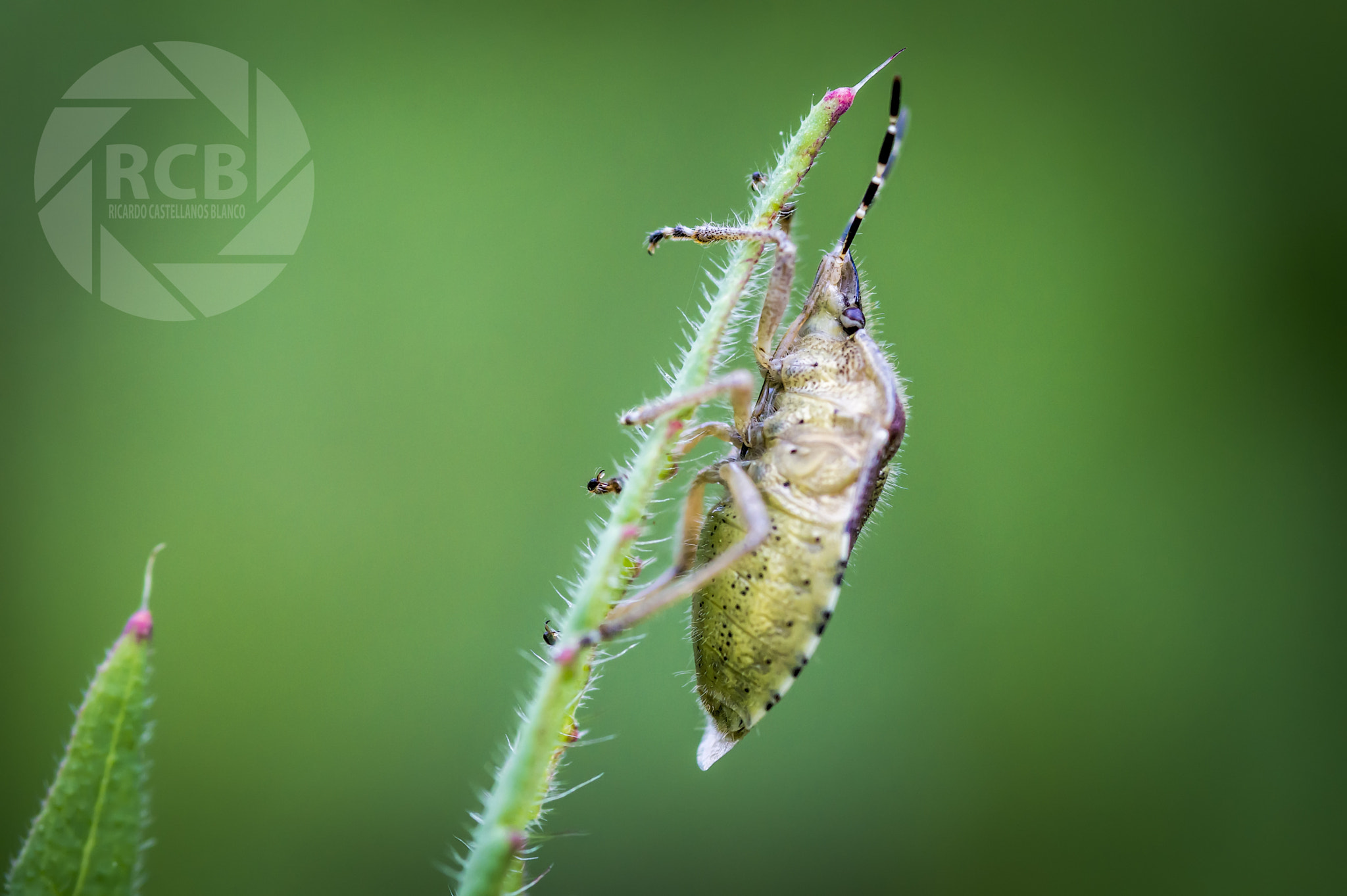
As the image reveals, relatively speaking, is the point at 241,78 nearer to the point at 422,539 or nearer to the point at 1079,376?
the point at 422,539

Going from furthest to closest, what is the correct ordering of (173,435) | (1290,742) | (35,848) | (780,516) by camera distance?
(1290,742) → (173,435) → (780,516) → (35,848)

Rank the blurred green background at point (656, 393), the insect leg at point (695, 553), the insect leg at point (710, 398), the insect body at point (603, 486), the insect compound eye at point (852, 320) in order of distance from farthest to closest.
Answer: the blurred green background at point (656, 393) → the insect compound eye at point (852, 320) → the insect body at point (603, 486) → the insect leg at point (695, 553) → the insect leg at point (710, 398)

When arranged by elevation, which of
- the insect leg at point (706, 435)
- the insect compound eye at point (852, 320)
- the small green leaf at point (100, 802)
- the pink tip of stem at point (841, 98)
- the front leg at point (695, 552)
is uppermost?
the pink tip of stem at point (841, 98)

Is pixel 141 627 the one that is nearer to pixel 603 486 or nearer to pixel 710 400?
pixel 710 400

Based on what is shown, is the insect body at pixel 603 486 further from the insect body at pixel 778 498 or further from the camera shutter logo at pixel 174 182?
the camera shutter logo at pixel 174 182

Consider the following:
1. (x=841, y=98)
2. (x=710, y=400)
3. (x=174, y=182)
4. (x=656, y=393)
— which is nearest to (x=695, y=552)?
(x=710, y=400)

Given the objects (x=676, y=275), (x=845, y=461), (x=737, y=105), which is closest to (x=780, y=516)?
(x=845, y=461)

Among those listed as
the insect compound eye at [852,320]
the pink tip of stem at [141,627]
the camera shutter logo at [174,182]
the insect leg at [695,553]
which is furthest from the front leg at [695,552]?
the camera shutter logo at [174,182]
